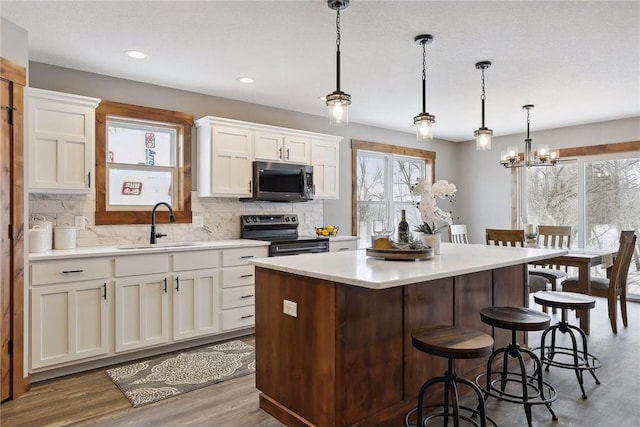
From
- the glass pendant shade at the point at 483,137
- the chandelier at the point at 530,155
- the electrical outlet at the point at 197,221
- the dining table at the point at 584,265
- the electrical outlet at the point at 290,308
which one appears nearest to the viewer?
the electrical outlet at the point at 290,308

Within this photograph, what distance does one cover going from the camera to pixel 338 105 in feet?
8.16

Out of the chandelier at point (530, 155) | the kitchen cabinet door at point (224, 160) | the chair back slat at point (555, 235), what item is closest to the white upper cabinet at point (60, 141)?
the kitchen cabinet door at point (224, 160)

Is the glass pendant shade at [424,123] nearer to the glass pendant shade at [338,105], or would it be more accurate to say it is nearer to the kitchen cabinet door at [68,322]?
the glass pendant shade at [338,105]

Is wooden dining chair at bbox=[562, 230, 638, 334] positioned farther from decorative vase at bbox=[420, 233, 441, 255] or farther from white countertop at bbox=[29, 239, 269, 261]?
white countertop at bbox=[29, 239, 269, 261]

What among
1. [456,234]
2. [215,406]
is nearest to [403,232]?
[215,406]

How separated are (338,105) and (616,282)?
3585mm

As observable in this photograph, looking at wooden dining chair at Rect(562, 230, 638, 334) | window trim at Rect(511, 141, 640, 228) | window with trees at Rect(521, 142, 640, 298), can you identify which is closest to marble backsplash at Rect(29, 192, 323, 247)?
wooden dining chair at Rect(562, 230, 638, 334)

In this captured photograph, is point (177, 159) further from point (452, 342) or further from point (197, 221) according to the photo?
point (452, 342)

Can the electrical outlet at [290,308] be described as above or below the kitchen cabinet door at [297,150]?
below

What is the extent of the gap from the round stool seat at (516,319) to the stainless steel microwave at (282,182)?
2.64 m

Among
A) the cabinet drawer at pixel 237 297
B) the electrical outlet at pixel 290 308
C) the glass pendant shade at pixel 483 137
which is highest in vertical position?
the glass pendant shade at pixel 483 137

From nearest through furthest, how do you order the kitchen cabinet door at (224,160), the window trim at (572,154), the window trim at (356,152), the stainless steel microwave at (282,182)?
1. the kitchen cabinet door at (224,160)
2. the stainless steel microwave at (282,182)
3. the window trim at (572,154)
4. the window trim at (356,152)

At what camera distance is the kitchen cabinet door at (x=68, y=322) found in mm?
2949

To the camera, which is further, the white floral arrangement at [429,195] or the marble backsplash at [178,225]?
the marble backsplash at [178,225]
